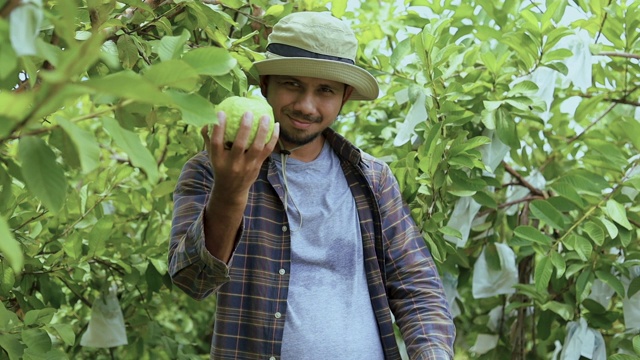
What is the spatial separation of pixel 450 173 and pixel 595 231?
41cm

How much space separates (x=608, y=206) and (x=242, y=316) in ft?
3.47

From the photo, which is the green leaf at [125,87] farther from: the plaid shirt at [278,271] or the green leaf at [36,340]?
the green leaf at [36,340]

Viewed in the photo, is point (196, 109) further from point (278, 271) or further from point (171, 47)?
point (278, 271)

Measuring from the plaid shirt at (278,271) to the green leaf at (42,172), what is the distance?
2.23 feet

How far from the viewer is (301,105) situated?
1.89 meters

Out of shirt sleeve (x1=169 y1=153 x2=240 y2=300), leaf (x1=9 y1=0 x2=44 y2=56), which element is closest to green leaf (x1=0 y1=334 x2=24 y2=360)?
shirt sleeve (x1=169 y1=153 x2=240 y2=300)

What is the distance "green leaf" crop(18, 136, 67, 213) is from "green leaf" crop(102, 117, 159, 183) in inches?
3.0

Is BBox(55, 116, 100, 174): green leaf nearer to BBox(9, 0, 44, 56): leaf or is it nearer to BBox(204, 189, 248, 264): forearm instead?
BBox(9, 0, 44, 56): leaf

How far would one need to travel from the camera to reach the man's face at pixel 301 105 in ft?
6.24

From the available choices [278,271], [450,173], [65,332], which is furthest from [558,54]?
[65,332]

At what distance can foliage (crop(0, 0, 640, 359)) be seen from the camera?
79.8 inches

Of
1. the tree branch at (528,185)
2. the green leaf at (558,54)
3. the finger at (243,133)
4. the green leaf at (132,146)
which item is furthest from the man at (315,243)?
the tree branch at (528,185)

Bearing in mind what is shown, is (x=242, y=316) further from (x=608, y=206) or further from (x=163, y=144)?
(x=163, y=144)

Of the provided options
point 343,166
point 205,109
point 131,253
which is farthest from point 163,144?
point 205,109
